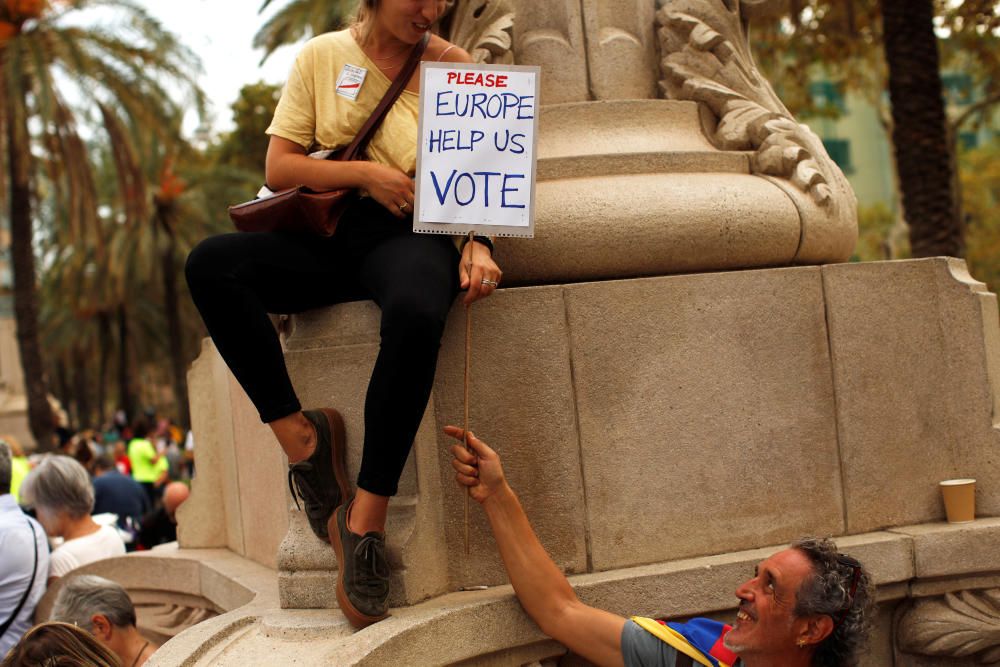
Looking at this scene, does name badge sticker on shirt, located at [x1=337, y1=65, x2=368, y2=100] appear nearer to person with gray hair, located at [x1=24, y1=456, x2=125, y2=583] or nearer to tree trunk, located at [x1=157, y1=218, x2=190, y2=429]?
person with gray hair, located at [x1=24, y1=456, x2=125, y2=583]

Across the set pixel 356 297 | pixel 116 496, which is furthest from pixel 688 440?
pixel 116 496

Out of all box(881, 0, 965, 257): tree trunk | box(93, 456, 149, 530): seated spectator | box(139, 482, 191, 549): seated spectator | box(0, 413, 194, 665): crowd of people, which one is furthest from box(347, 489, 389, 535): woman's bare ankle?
box(881, 0, 965, 257): tree trunk

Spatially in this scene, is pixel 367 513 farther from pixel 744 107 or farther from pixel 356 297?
pixel 744 107

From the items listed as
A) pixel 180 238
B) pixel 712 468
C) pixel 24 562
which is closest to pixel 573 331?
pixel 712 468

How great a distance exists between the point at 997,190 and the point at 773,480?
35.8 m

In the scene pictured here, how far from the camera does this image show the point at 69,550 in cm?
651

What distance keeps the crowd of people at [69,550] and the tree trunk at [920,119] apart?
8.38 meters

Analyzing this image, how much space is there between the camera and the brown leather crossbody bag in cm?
398

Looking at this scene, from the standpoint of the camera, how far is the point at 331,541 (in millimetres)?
3910

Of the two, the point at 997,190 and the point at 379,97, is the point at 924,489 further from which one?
the point at 997,190

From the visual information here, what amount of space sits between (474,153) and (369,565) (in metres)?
1.32

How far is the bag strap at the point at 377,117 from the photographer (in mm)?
4066

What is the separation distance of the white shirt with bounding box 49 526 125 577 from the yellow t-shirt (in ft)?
10.7

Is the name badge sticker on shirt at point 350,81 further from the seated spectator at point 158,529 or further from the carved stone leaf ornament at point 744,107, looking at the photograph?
the seated spectator at point 158,529
